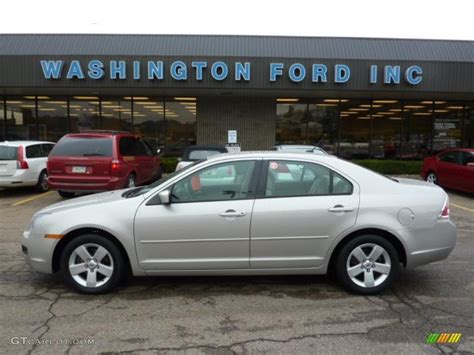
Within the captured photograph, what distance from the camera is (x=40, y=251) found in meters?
4.36

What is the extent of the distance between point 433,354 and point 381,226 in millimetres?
1362

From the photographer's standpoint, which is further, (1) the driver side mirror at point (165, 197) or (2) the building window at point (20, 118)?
(2) the building window at point (20, 118)

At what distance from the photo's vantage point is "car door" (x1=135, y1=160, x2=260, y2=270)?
4254mm

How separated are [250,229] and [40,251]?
86.2 inches

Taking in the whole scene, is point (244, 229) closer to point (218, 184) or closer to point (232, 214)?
point (232, 214)

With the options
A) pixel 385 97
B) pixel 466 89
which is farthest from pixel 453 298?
pixel 385 97

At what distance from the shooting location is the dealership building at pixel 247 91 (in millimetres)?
14594

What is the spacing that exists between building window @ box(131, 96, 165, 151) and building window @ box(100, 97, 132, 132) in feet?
0.85

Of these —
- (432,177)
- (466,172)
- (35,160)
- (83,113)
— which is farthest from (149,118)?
(466,172)

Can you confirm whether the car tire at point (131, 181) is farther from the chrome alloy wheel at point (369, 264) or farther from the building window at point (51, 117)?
the building window at point (51, 117)

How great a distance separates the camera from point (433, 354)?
326 centimetres

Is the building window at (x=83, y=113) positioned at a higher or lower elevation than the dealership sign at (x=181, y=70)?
lower

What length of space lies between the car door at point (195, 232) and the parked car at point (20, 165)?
23.7 feet

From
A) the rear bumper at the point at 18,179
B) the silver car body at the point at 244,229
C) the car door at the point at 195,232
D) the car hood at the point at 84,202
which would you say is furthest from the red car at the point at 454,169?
the rear bumper at the point at 18,179
